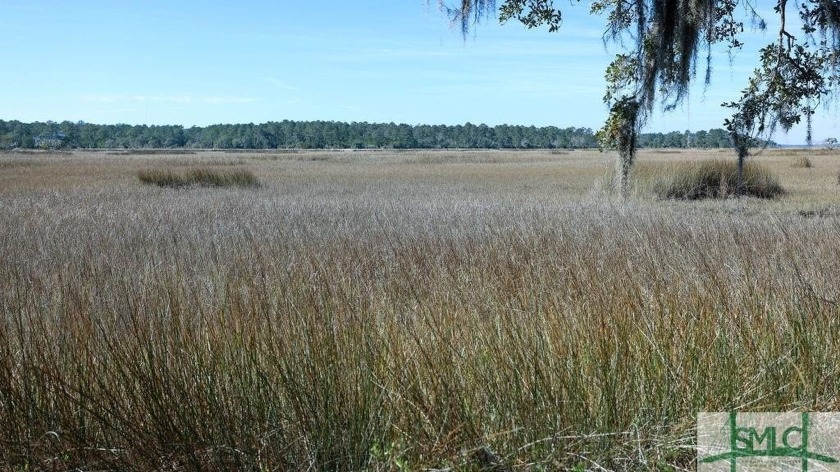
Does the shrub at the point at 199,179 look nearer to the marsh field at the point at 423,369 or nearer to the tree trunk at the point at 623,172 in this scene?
the tree trunk at the point at 623,172

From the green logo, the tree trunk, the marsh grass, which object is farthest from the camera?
the marsh grass

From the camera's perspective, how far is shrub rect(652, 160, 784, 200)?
54.3ft

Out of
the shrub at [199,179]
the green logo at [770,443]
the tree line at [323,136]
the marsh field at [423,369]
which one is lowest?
the green logo at [770,443]

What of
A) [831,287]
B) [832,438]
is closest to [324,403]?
[832,438]

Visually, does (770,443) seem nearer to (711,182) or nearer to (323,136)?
(711,182)

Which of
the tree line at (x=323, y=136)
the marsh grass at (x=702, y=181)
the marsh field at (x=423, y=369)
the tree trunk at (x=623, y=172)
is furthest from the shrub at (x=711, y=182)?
the tree line at (x=323, y=136)

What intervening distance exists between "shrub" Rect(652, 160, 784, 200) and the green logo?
1380 centimetres

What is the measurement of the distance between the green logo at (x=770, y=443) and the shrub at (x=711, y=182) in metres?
13.8

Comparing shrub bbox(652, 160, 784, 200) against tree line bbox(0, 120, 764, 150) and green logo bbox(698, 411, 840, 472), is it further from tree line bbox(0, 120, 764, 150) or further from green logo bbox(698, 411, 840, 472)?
tree line bbox(0, 120, 764, 150)

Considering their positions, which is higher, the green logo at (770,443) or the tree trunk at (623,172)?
the tree trunk at (623,172)

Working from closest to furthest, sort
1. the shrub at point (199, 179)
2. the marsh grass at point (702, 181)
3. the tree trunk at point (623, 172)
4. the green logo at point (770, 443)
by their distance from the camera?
the green logo at point (770, 443) < the tree trunk at point (623, 172) < the marsh grass at point (702, 181) < the shrub at point (199, 179)

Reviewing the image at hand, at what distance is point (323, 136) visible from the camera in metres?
150

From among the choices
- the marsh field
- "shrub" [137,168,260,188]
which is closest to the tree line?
"shrub" [137,168,260,188]

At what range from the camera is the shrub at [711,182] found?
54.3 feet
